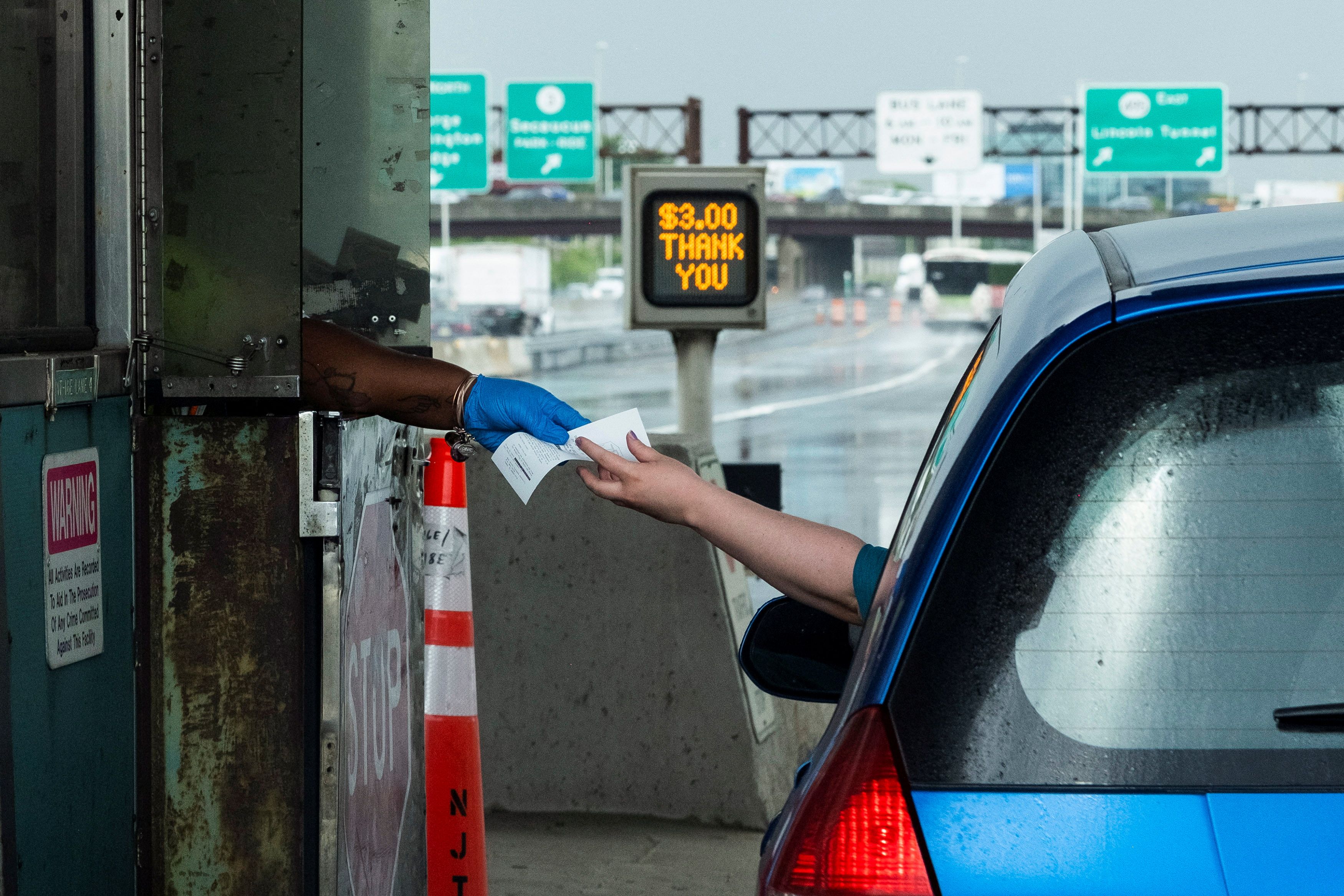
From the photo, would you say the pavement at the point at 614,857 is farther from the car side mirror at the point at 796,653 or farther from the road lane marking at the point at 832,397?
the road lane marking at the point at 832,397

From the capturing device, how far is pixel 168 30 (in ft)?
11.0

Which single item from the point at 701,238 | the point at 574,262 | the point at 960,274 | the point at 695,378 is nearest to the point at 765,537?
the point at 701,238

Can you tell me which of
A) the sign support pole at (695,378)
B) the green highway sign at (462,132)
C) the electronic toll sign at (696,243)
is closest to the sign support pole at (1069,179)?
the green highway sign at (462,132)

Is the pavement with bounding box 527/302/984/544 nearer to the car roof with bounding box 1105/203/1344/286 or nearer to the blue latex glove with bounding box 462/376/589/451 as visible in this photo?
the blue latex glove with bounding box 462/376/589/451

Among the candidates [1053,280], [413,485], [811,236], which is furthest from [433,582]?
[811,236]

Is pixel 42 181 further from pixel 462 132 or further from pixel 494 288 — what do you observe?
pixel 494 288

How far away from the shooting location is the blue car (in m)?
1.57

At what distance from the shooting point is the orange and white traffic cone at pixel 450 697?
3807mm

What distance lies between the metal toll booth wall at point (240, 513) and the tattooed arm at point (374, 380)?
0.07 meters

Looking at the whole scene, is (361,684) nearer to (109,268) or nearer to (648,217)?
(109,268)

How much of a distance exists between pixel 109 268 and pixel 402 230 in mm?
740

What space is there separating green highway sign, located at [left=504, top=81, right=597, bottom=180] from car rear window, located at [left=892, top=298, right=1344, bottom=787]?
37.2 m

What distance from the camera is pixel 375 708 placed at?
349 centimetres

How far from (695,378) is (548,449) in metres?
6.61
